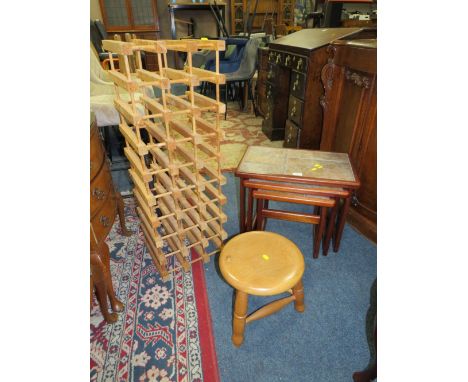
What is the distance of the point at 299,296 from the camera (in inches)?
53.9

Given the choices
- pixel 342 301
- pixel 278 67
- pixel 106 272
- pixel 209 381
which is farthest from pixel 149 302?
pixel 278 67

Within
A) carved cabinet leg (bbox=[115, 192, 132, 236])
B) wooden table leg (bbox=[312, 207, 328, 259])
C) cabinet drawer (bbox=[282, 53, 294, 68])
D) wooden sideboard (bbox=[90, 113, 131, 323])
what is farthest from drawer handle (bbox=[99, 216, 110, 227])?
cabinet drawer (bbox=[282, 53, 294, 68])

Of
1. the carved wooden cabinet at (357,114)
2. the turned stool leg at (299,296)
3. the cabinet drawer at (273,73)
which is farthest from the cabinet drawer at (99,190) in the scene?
the cabinet drawer at (273,73)

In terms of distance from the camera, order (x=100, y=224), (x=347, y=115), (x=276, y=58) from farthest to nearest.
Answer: (x=276, y=58) < (x=347, y=115) < (x=100, y=224)

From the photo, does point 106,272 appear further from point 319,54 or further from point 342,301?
point 319,54

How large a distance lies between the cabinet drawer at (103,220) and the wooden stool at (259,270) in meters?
0.53

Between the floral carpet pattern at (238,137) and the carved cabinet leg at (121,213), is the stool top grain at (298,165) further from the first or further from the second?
the floral carpet pattern at (238,137)

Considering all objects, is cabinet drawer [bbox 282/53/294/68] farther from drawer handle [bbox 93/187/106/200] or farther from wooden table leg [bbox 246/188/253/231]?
drawer handle [bbox 93/187/106/200]

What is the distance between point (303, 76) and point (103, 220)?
6.61 feet

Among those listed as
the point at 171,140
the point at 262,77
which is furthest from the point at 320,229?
the point at 262,77

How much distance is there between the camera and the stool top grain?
1499 millimetres

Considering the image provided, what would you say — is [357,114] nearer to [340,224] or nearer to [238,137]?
[340,224]

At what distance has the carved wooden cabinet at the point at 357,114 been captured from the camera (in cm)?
165

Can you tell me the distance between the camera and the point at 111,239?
1916 mm
